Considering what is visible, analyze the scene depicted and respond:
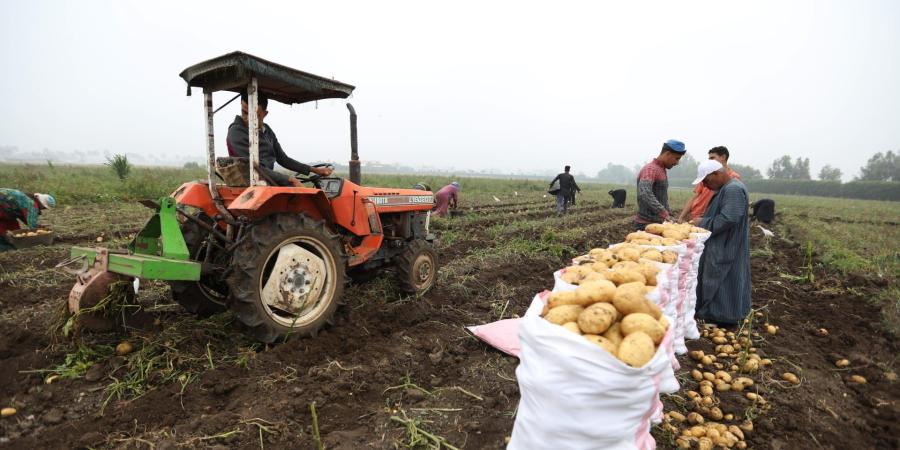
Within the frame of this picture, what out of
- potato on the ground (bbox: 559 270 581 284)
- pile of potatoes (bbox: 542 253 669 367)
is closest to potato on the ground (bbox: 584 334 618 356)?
pile of potatoes (bbox: 542 253 669 367)

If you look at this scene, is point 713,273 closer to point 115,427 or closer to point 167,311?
point 115,427

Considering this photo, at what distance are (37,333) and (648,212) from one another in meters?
6.20

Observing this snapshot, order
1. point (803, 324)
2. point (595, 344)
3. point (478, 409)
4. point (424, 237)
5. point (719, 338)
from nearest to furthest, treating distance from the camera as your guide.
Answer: point (595, 344) < point (478, 409) < point (719, 338) < point (803, 324) < point (424, 237)

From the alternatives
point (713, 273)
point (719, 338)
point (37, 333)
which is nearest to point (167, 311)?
point (37, 333)

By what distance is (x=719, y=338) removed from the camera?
3.85 metres

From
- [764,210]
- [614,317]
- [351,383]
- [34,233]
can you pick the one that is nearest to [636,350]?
[614,317]

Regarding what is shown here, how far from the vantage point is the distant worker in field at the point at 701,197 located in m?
5.04

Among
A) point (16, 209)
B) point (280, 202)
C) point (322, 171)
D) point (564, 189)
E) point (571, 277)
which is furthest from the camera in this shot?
point (564, 189)

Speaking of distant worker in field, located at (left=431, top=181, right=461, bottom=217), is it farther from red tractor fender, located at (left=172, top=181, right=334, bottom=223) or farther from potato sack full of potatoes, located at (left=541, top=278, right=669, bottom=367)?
→ potato sack full of potatoes, located at (left=541, top=278, right=669, bottom=367)

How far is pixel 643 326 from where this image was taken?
1.79 meters

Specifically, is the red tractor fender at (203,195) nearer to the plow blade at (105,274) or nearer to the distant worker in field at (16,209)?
the plow blade at (105,274)

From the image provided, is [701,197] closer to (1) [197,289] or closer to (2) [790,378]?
(2) [790,378]

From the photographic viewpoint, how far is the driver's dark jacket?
3.48 metres

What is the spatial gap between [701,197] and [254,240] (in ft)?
16.5
